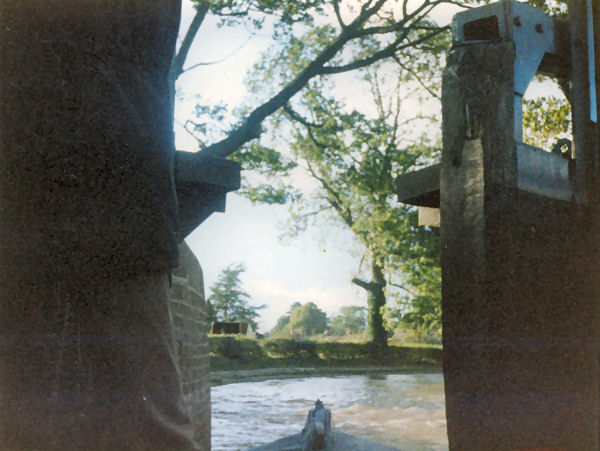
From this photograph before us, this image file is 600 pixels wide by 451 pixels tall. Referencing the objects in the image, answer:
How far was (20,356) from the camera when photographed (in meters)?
0.97

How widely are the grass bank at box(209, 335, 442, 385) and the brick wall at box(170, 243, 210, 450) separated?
15044 millimetres

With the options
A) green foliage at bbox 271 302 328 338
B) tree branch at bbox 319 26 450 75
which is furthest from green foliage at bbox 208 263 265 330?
tree branch at bbox 319 26 450 75

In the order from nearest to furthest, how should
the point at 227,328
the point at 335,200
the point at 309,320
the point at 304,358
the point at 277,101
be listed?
the point at 277,101
the point at 304,358
the point at 335,200
the point at 227,328
the point at 309,320

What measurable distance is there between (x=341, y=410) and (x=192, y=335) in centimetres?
1050

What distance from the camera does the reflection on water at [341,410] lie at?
1007 centimetres

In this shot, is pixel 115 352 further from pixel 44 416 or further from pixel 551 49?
pixel 551 49

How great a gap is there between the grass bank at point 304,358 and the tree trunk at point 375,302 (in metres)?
0.65

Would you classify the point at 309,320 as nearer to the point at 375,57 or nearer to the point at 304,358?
the point at 304,358

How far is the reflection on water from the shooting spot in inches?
396

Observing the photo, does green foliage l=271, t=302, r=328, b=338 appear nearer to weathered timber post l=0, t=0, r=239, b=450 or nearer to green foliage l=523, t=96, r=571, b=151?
green foliage l=523, t=96, r=571, b=151

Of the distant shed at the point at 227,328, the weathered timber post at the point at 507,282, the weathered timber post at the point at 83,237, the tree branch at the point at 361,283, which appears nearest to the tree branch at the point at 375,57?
the weathered timber post at the point at 507,282

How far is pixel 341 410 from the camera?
1331cm

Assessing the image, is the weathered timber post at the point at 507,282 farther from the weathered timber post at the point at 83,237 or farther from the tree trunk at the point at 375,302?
the tree trunk at the point at 375,302

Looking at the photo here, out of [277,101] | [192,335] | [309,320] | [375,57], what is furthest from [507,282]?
[309,320]
